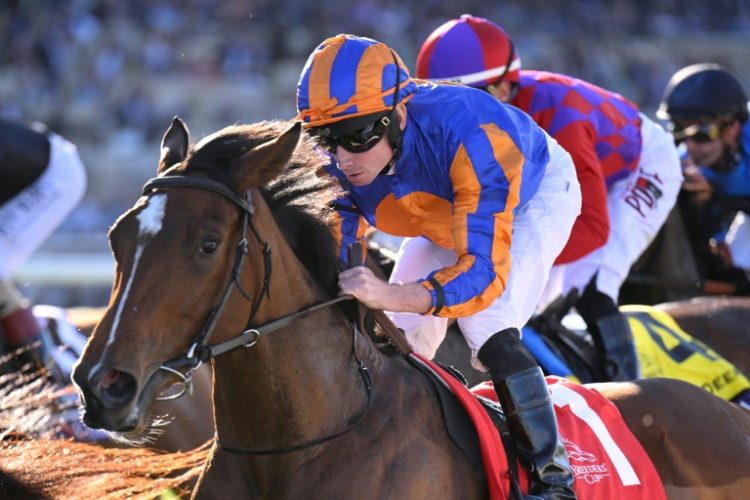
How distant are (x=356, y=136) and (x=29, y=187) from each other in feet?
10.0

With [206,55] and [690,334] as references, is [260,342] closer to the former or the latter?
[690,334]

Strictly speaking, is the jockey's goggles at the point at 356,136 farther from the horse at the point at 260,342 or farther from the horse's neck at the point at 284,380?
the horse's neck at the point at 284,380

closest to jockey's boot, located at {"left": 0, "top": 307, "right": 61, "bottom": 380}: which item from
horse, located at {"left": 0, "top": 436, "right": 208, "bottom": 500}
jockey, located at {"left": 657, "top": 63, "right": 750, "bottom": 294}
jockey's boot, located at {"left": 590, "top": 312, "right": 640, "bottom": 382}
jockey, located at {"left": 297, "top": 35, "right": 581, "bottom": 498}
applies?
horse, located at {"left": 0, "top": 436, "right": 208, "bottom": 500}

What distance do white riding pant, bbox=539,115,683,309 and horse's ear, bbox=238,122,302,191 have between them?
7.59ft

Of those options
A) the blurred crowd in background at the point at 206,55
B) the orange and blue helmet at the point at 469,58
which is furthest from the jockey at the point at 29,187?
the blurred crowd in background at the point at 206,55

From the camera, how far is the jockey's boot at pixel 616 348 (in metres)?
4.50

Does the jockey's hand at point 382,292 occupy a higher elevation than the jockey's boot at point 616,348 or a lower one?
higher

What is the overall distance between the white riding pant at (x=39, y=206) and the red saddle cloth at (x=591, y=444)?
9.44 ft

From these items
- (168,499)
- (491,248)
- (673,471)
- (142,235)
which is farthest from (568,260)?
(142,235)

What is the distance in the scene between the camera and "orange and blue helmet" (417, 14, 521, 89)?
4.47 m

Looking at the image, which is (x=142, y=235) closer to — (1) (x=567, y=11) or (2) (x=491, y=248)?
(2) (x=491, y=248)

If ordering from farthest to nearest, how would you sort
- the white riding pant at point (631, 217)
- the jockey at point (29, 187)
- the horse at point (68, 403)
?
1. the jockey at point (29, 187)
2. the white riding pant at point (631, 217)
3. the horse at point (68, 403)

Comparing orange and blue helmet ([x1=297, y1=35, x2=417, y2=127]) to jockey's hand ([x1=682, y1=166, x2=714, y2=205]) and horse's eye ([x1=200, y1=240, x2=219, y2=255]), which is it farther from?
jockey's hand ([x1=682, y1=166, x2=714, y2=205])

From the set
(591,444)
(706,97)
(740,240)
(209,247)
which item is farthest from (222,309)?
(740,240)
